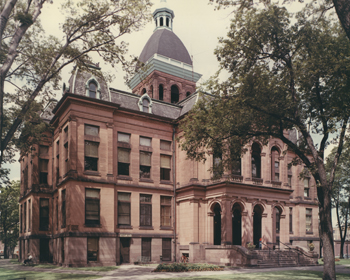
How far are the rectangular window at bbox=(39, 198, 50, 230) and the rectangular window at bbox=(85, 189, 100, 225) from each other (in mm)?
9580

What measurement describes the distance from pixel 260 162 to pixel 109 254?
18.3 meters

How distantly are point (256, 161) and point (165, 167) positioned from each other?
33.0ft

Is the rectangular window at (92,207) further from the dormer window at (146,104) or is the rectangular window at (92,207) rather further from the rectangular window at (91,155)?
the dormer window at (146,104)

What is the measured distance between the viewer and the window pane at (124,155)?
115 ft

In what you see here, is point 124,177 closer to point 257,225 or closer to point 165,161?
point 165,161

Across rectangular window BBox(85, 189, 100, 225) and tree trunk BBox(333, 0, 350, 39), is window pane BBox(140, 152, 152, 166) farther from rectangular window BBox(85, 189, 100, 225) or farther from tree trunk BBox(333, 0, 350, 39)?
tree trunk BBox(333, 0, 350, 39)

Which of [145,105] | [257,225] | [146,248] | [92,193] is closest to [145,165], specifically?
[145,105]

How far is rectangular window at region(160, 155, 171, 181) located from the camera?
124 ft

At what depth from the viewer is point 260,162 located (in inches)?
1522

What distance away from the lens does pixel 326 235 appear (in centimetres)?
1905

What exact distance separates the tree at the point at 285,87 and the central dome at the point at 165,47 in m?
29.4

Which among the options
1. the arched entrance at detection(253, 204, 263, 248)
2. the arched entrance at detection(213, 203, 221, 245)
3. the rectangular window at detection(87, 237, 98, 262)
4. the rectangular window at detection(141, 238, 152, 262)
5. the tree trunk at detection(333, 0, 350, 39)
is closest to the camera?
the tree trunk at detection(333, 0, 350, 39)

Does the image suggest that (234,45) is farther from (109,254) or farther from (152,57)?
(152,57)

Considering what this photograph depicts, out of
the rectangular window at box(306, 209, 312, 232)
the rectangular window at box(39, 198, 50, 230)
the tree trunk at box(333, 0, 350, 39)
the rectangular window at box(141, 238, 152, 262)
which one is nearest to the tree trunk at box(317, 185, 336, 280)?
the tree trunk at box(333, 0, 350, 39)
